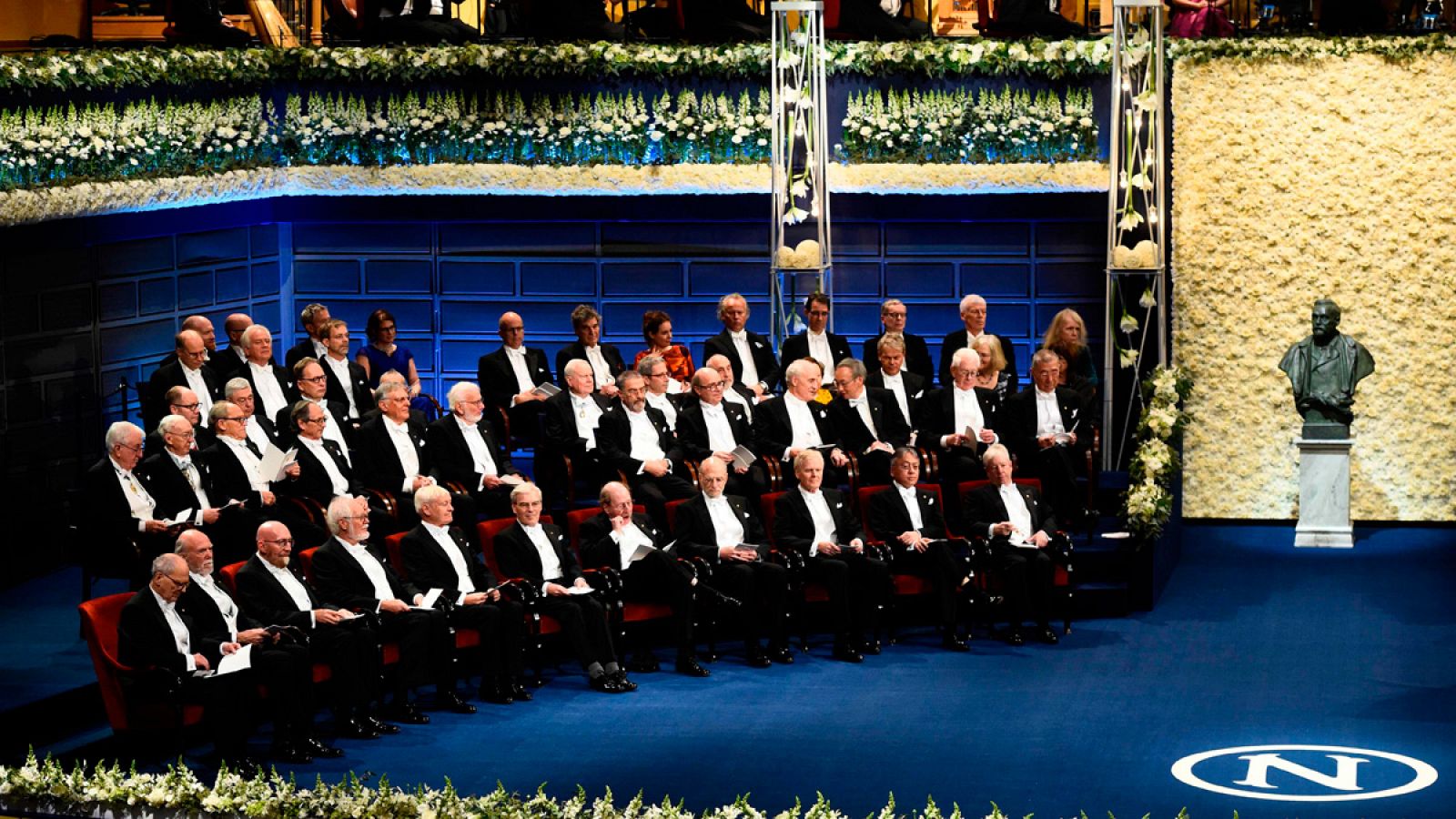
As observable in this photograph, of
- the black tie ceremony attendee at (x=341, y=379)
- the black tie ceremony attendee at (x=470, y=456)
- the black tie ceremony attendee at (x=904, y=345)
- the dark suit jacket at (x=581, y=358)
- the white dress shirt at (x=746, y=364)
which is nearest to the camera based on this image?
the black tie ceremony attendee at (x=470, y=456)

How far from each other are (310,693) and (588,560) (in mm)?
1861

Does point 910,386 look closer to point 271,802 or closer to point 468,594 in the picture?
point 468,594

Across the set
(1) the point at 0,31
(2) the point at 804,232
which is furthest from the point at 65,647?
(2) the point at 804,232

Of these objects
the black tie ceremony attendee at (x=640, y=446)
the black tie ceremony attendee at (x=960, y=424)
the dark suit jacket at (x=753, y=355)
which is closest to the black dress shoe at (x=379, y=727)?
the black tie ceremony attendee at (x=640, y=446)

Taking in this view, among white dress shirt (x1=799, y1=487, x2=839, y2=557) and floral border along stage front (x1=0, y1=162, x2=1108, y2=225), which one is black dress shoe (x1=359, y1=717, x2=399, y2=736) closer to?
white dress shirt (x1=799, y1=487, x2=839, y2=557)

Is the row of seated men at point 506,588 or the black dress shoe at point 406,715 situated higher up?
the row of seated men at point 506,588

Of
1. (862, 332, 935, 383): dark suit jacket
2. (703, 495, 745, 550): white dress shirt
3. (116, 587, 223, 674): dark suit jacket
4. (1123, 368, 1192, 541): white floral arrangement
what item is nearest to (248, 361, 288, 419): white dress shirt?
(703, 495, 745, 550): white dress shirt

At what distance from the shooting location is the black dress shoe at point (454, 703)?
34.2 feet

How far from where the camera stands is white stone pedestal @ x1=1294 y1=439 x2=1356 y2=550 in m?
13.7

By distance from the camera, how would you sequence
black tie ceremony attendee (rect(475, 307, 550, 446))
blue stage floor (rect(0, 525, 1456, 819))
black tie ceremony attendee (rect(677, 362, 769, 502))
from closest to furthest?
blue stage floor (rect(0, 525, 1456, 819)) < black tie ceremony attendee (rect(677, 362, 769, 502)) < black tie ceremony attendee (rect(475, 307, 550, 446))

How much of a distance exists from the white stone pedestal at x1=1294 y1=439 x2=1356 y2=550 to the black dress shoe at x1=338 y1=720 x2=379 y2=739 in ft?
20.9

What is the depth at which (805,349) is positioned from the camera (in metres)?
13.5

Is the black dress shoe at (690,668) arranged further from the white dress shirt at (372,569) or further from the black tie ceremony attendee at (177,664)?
the black tie ceremony attendee at (177,664)

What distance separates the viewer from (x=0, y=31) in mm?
13773
